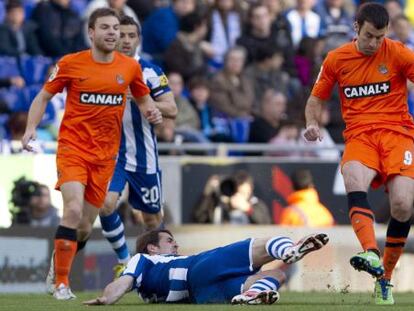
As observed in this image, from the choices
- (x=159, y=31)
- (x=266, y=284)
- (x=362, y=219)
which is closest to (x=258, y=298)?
(x=266, y=284)

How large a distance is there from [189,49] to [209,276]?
10.3 metres

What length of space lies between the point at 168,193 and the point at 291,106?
410 centimetres

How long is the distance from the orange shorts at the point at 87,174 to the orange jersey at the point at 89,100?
68 millimetres

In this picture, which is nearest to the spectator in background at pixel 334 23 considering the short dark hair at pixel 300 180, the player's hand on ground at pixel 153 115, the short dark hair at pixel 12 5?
the short dark hair at pixel 300 180

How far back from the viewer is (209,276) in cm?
1159

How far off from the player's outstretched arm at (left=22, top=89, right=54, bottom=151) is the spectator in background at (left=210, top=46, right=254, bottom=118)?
844 centimetres

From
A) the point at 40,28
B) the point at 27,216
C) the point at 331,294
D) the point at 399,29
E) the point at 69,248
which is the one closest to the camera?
the point at 69,248

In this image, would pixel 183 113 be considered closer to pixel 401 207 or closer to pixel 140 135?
pixel 140 135

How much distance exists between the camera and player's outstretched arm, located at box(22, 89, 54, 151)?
1253cm

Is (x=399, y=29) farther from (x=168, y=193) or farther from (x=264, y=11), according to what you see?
(x=168, y=193)

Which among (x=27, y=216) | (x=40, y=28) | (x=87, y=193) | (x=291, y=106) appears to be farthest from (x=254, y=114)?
(x=87, y=193)

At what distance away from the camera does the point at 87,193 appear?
13.2 metres

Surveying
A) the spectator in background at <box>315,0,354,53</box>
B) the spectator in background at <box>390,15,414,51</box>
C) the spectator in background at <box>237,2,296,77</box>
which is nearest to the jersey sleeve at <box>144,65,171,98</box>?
the spectator in background at <box>237,2,296,77</box>

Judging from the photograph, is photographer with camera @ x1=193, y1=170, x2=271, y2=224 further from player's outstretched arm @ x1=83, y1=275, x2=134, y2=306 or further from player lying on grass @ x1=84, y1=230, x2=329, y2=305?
player's outstretched arm @ x1=83, y1=275, x2=134, y2=306
